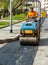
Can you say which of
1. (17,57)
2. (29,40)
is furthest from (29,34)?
(17,57)

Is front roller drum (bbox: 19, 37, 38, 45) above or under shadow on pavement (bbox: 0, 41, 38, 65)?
above

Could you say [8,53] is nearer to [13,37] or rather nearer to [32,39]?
[32,39]

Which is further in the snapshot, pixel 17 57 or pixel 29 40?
pixel 29 40

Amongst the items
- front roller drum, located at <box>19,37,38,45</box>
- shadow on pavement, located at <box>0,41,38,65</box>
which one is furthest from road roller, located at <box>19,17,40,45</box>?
shadow on pavement, located at <box>0,41,38,65</box>

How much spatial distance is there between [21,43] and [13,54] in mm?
2802

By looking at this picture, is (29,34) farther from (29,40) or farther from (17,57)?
(17,57)

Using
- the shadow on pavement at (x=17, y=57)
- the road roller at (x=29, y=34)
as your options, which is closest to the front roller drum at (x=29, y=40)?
the road roller at (x=29, y=34)

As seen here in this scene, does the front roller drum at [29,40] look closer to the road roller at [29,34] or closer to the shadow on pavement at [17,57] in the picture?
the road roller at [29,34]

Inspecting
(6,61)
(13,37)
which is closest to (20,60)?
(6,61)

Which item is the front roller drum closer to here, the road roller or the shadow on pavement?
the road roller

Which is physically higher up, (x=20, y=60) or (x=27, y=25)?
(x=27, y=25)

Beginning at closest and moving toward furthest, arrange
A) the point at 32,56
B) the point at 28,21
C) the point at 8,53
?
the point at 32,56, the point at 8,53, the point at 28,21

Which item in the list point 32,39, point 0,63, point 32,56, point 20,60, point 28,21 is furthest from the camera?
point 28,21

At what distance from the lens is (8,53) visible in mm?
11062
